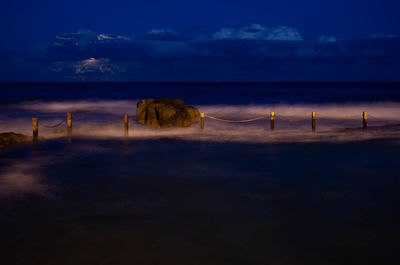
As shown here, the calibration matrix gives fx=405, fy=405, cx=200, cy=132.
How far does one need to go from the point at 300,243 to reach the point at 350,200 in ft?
10.7

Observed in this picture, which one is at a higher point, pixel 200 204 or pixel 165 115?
pixel 165 115

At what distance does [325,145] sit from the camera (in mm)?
18234

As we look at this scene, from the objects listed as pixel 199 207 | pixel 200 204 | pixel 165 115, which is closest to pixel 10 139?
pixel 165 115

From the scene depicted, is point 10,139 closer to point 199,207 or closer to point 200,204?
point 200,204

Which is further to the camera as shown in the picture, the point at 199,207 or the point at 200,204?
the point at 200,204

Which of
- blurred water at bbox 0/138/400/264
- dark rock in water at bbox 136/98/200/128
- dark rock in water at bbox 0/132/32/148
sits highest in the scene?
dark rock in water at bbox 136/98/200/128

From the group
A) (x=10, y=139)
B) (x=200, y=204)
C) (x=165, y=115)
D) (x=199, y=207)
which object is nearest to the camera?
(x=199, y=207)

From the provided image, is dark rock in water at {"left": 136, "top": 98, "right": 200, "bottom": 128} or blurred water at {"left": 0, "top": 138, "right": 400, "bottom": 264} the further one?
dark rock in water at {"left": 136, "top": 98, "right": 200, "bottom": 128}

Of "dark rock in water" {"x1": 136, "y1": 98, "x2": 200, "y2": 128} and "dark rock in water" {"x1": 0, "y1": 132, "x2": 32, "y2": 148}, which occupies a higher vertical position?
"dark rock in water" {"x1": 136, "y1": 98, "x2": 200, "y2": 128}

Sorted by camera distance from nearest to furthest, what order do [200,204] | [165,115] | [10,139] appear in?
[200,204]
[10,139]
[165,115]

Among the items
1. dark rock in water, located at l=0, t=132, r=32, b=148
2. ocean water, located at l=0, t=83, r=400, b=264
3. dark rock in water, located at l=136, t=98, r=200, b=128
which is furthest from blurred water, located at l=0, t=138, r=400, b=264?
dark rock in water, located at l=136, t=98, r=200, b=128

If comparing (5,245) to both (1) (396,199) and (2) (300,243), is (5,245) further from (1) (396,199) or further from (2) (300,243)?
(1) (396,199)

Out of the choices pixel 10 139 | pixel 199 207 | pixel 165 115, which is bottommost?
pixel 199 207

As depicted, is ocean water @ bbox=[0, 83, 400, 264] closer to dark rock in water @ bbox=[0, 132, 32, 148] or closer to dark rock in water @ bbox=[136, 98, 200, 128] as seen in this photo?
dark rock in water @ bbox=[0, 132, 32, 148]
